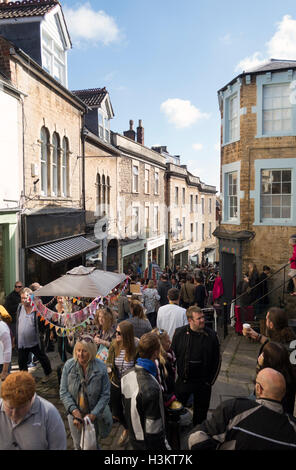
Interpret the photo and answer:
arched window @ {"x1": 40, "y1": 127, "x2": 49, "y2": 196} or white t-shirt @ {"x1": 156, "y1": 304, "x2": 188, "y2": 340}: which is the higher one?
arched window @ {"x1": 40, "y1": 127, "x2": 49, "y2": 196}

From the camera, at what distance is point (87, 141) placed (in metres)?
16.7

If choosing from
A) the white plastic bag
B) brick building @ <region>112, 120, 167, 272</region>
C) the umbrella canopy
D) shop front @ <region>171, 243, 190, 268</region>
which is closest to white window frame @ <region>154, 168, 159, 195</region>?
brick building @ <region>112, 120, 167, 272</region>

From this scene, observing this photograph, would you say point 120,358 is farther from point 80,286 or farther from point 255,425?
point 80,286

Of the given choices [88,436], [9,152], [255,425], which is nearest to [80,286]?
[88,436]

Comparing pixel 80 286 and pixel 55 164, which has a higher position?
pixel 55 164

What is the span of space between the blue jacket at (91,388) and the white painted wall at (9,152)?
6.70 m

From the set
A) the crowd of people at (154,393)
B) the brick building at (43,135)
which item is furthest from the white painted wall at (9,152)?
the crowd of people at (154,393)

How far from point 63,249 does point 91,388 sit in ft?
29.9

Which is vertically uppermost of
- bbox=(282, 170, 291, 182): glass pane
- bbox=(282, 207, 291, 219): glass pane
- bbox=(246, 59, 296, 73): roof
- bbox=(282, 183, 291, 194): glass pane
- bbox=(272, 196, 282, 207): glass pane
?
bbox=(246, 59, 296, 73): roof

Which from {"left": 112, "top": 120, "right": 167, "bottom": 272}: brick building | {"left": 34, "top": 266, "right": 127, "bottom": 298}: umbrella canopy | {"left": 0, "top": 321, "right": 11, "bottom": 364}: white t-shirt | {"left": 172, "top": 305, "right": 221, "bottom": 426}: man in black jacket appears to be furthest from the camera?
{"left": 112, "top": 120, "right": 167, "bottom": 272}: brick building

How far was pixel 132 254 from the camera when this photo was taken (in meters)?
25.5

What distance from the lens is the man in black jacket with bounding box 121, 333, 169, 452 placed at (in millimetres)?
3475

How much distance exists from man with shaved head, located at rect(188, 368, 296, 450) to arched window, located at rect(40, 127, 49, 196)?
10.8m

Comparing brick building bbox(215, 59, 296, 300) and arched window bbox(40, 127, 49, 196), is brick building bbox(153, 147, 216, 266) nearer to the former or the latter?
brick building bbox(215, 59, 296, 300)
